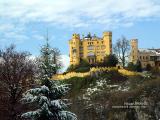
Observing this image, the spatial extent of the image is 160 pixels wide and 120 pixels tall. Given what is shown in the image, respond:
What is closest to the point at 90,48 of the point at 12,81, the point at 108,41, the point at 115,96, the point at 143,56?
the point at 108,41

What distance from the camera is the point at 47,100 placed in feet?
68.1

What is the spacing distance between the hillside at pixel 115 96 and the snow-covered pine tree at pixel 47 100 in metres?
52.7

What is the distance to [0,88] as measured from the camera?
32.0 metres

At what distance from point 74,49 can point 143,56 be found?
16.6 metres

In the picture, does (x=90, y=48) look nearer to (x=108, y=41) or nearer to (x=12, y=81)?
(x=108, y=41)

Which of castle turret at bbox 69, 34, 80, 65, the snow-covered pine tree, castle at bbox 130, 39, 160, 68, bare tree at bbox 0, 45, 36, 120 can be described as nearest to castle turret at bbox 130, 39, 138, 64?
castle at bbox 130, 39, 160, 68

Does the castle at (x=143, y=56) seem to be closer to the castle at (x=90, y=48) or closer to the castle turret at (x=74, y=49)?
the castle at (x=90, y=48)

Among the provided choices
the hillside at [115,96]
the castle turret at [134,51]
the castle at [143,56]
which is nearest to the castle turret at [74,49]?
the hillside at [115,96]

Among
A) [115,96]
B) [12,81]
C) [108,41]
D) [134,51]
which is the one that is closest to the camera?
[12,81]

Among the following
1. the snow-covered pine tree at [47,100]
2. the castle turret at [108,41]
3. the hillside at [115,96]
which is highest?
the castle turret at [108,41]

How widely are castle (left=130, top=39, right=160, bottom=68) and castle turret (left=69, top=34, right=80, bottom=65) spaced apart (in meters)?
13.0

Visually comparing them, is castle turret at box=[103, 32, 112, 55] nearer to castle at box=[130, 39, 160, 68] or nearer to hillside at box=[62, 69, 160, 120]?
castle at box=[130, 39, 160, 68]

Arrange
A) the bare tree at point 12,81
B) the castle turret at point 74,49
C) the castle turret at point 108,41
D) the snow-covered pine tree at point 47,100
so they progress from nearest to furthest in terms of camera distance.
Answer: the snow-covered pine tree at point 47,100 → the bare tree at point 12,81 → the castle turret at point 108,41 → the castle turret at point 74,49

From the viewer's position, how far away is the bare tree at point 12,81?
29.4 metres
